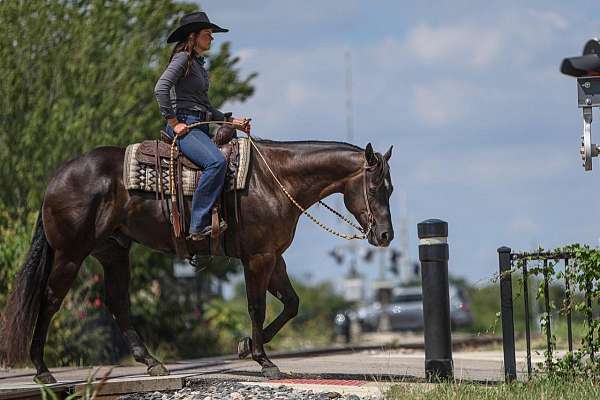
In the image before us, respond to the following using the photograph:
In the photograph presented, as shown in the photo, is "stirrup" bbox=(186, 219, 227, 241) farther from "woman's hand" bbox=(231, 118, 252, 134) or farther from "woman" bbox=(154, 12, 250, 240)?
"woman's hand" bbox=(231, 118, 252, 134)

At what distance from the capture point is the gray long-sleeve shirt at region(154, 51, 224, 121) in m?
11.0

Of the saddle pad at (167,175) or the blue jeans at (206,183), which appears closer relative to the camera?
the blue jeans at (206,183)

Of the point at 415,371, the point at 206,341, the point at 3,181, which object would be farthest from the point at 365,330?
the point at 415,371

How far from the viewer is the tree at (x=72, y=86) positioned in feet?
61.7

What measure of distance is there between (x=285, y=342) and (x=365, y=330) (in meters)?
22.6

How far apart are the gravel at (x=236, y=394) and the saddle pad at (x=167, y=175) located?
5.84 feet

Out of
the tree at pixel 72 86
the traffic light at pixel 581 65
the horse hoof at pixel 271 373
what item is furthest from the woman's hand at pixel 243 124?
the tree at pixel 72 86

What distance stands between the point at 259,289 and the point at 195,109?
183cm

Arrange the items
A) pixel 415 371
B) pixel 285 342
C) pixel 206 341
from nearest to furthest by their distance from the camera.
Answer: pixel 415 371
pixel 206 341
pixel 285 342

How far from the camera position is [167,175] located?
436 inches

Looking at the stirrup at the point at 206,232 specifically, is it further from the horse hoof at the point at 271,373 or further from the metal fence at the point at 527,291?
the metal fence at the point at 527,291

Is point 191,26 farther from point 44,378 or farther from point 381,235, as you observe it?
point 44,378

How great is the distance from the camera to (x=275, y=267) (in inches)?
450

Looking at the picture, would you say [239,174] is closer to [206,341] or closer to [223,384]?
[223,384]
